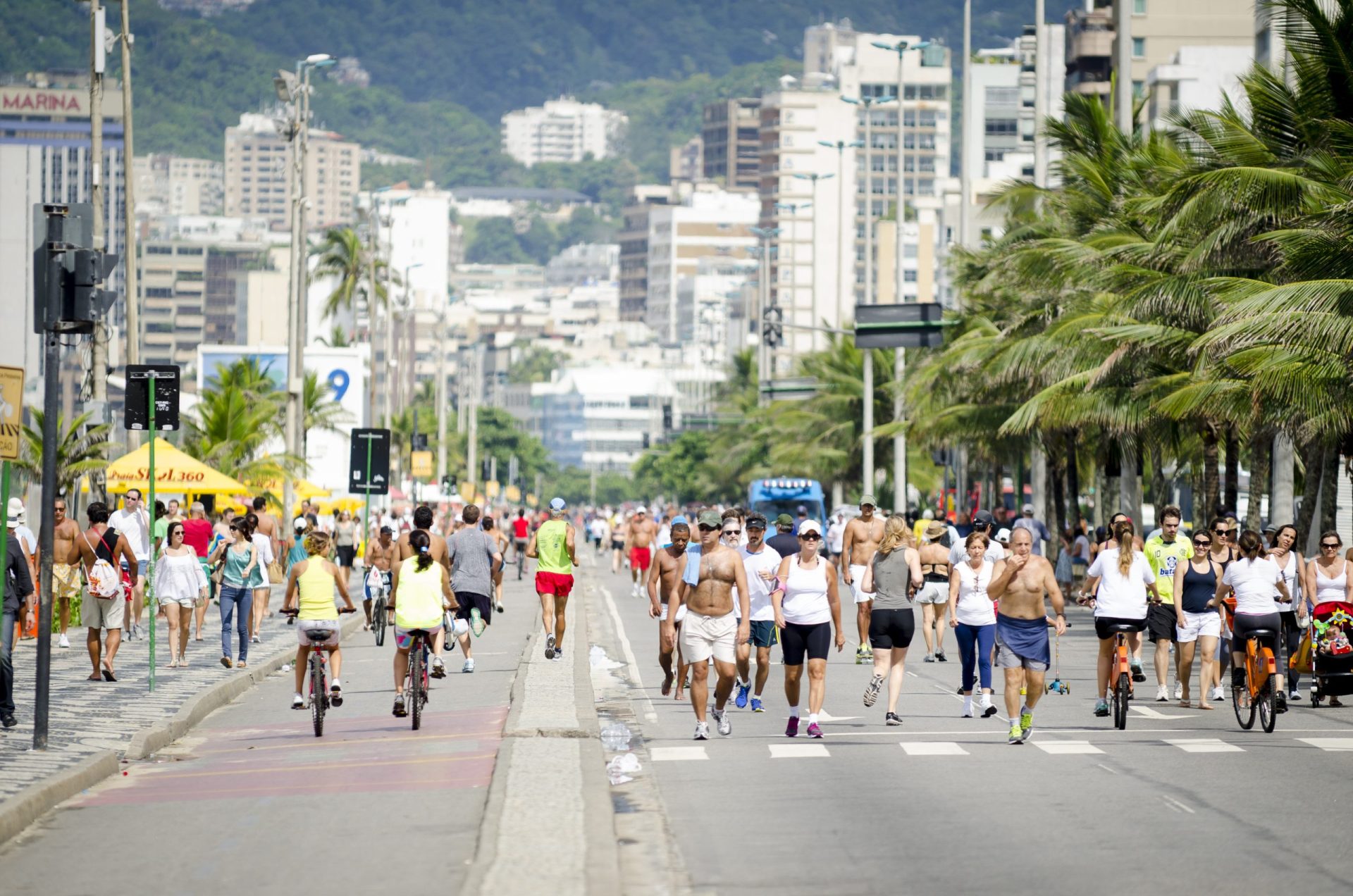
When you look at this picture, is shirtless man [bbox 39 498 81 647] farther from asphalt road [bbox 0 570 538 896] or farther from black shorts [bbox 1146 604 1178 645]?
black shorts [bbox 1146 604 1178 645]

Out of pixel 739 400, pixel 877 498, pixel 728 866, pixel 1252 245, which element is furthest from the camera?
pixel 739 400

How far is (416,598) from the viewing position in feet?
60.5

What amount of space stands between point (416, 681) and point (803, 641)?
10.5ft

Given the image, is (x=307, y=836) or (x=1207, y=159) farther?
(x=1207, y=159)

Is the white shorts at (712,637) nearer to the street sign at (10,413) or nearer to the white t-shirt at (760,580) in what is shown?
the white t-shirt at (760,580)

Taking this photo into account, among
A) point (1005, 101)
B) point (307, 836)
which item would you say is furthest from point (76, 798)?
point (1005, 101)

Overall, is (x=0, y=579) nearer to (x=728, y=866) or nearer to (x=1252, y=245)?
(x=728, y=866)

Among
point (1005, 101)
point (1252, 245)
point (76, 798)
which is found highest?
point (1005, 101)

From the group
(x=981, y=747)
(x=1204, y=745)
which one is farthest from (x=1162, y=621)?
(x=981, y=747)

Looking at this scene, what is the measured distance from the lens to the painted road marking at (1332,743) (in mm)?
17047

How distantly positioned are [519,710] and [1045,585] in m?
4.56

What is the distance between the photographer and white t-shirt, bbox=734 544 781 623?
62.2ft

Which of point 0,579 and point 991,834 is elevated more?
point 0,579

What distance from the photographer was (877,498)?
75688 mm
